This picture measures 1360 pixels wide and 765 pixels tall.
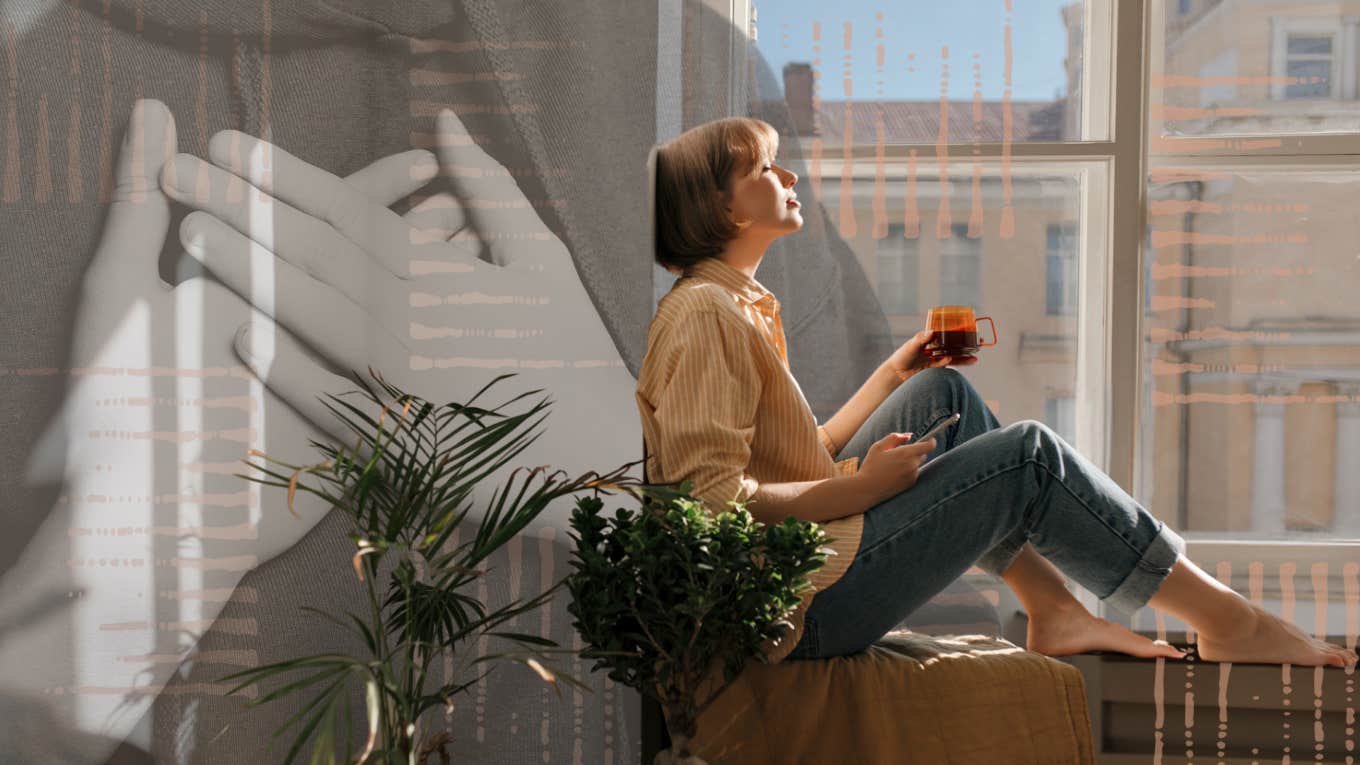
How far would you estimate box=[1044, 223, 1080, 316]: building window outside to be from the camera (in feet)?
7.77

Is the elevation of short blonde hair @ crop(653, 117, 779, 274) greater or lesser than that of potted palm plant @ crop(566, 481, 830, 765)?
greater

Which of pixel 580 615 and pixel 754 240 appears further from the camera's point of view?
pixel 754 240

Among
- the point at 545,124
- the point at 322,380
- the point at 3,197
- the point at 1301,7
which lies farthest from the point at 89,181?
the point at 1301,7

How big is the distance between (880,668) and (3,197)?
1901 millimetres

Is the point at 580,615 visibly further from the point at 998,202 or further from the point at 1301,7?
the point at 1301,7

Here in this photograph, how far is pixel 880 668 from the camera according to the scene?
157 cm

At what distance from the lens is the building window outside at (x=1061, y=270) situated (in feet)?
7.77

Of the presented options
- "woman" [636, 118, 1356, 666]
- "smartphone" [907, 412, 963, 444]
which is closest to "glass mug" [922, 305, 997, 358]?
"smartphone" [907, 412, 963, 444]

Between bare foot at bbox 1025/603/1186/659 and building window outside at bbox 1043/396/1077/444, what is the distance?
2.11 feet
